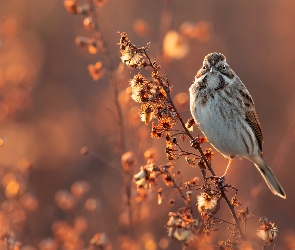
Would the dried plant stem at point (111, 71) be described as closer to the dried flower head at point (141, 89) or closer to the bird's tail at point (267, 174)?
the dried flower head at point (141, 89)

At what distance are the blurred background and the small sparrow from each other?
0.61ft

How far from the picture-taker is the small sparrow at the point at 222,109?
17.3ft

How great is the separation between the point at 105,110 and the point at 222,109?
330 centimetres

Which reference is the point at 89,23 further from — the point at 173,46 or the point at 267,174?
the point at 267,174

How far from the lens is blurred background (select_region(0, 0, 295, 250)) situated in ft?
17.7

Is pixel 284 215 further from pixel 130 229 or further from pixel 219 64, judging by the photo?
pixel 130 229

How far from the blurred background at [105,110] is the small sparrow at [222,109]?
7.4 inches

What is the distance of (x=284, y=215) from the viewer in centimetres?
830

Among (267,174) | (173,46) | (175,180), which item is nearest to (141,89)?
(175,180)

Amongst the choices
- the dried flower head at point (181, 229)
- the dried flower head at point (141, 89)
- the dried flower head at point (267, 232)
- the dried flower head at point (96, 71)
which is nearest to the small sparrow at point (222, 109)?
the dried flower head at point (96, 71)

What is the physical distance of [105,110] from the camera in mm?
8469

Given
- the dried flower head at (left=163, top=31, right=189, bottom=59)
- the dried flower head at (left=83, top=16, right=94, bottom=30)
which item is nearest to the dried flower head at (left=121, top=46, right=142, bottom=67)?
the dried flower head at (left=83, top=16, right=94, bottom=30)

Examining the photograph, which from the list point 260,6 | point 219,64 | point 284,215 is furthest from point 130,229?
point 260,6

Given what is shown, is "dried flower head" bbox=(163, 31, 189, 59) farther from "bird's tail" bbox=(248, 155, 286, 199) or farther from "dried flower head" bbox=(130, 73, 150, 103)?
"dried flower head" bbox=(130, 73, 150, 103)
